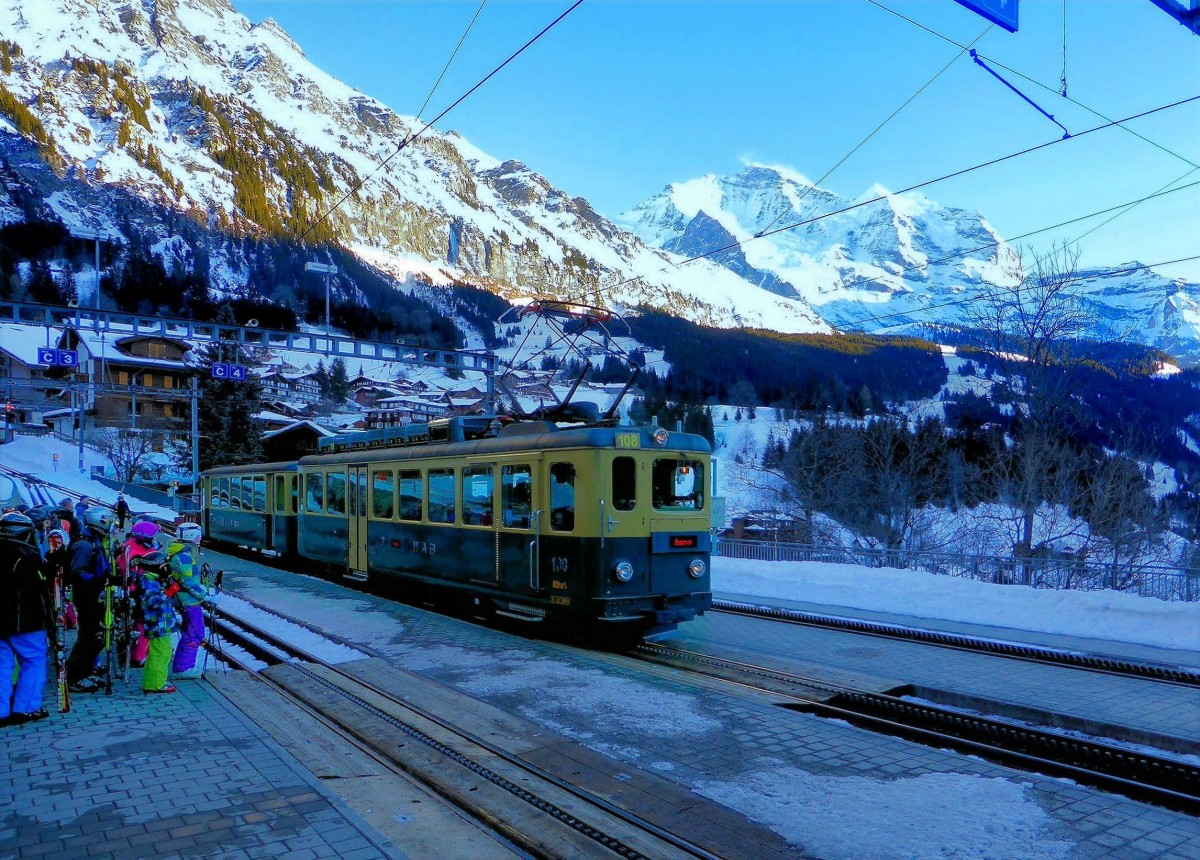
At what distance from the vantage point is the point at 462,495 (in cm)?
1266

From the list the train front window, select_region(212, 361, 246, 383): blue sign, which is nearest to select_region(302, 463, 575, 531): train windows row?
the train front window

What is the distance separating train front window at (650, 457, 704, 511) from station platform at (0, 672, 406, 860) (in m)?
5.62

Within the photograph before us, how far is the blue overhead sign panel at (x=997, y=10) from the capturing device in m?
6.05

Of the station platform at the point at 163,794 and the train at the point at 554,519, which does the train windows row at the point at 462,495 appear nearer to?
the train at the point at 554,519

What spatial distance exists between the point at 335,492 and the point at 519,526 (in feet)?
24.1

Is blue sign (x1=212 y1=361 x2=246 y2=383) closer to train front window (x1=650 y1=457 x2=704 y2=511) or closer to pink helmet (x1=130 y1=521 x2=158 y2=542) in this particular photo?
pink helmet (x1=130 y1=521 x2=158 y2=542)

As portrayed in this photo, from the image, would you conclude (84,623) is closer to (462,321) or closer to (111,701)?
(111,701)

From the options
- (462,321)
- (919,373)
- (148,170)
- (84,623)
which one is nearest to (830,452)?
(84,623)

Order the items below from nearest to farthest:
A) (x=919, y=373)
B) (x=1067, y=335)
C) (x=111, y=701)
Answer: (x=111, y=701)
(x=1067, y=335)
(x=919, y=373)

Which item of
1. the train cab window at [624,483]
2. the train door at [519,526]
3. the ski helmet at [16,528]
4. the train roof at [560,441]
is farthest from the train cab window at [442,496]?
the ski helmet at [16,528]

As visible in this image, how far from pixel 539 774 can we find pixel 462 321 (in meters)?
137

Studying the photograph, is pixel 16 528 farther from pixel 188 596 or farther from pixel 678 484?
pixel 678 484

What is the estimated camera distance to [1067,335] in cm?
2361

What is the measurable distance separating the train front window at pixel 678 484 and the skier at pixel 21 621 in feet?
21.6
